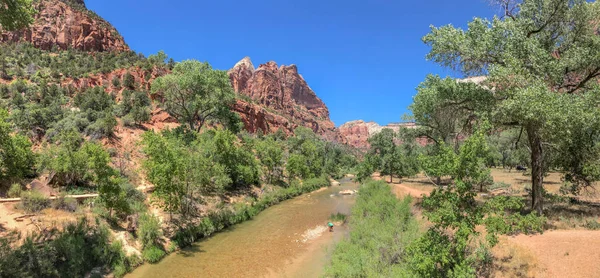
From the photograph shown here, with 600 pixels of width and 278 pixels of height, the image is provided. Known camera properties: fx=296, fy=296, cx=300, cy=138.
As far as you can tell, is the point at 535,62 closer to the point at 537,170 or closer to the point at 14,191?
the point at 537,170

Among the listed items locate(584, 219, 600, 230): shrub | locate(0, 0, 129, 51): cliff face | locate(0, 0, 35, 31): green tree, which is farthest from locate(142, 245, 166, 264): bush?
locate(0, 0, 129, 51): cliff face

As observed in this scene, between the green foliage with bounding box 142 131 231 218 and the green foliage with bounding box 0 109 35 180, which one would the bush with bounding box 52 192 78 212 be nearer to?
the green foliage with bounding box 0 109 35 180

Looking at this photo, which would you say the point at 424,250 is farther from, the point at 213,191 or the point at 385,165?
the point at 385,165

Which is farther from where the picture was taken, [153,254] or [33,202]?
[153,254]

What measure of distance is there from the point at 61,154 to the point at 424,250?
24085mm

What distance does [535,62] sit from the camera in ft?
46.1

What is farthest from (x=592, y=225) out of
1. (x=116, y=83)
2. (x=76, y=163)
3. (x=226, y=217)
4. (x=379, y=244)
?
(x=116, y=83)

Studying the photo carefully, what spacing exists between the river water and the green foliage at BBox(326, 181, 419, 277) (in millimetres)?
2442

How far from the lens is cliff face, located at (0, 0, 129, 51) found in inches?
2571

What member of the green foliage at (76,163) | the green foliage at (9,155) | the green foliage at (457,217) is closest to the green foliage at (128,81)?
the green foliage at (76,163)

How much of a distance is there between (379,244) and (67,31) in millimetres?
83229

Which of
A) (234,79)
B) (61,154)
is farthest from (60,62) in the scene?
(234,79)

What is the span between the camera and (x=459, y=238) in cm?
981

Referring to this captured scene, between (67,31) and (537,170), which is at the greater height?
(67,31)
